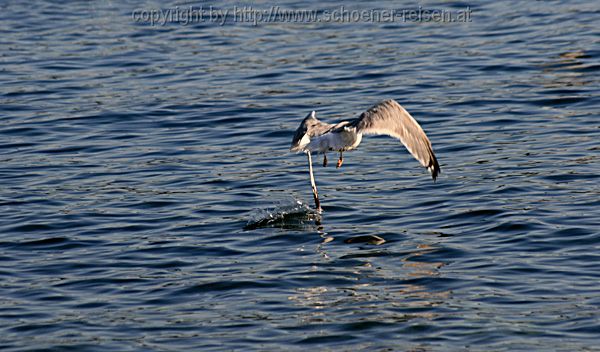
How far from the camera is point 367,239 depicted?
455 inches

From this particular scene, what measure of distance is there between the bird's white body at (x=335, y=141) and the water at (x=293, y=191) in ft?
2.92

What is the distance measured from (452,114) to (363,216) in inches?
186

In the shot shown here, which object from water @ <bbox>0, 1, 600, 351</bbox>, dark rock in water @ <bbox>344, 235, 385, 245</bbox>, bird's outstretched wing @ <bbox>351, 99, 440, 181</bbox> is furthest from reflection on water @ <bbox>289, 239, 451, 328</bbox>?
bird's outstretched wing @ <bbox>351, 99, 440, 181</bbox>

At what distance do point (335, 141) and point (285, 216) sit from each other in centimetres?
126

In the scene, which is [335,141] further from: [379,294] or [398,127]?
[379,294]

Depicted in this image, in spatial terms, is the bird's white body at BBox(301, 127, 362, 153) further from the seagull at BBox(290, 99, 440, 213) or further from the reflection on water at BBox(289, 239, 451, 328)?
the reflection on water at BBox(289, 239, 451, 328)

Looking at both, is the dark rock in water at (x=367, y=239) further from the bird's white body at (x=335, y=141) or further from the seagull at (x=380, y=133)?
the bird's white body at (x=335, y=141)

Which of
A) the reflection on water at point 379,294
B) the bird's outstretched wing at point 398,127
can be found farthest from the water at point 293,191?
the bird's outstretched wing at point 398,127

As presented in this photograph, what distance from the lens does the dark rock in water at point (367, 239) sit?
37.6 ft

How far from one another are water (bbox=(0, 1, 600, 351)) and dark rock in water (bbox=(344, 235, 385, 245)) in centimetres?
4

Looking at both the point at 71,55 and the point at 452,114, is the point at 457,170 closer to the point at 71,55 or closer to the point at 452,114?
the point at 452,114

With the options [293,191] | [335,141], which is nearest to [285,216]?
[293,191]

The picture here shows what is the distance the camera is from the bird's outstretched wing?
1141 centimetres

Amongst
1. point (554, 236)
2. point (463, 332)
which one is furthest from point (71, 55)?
point (463, 332)
